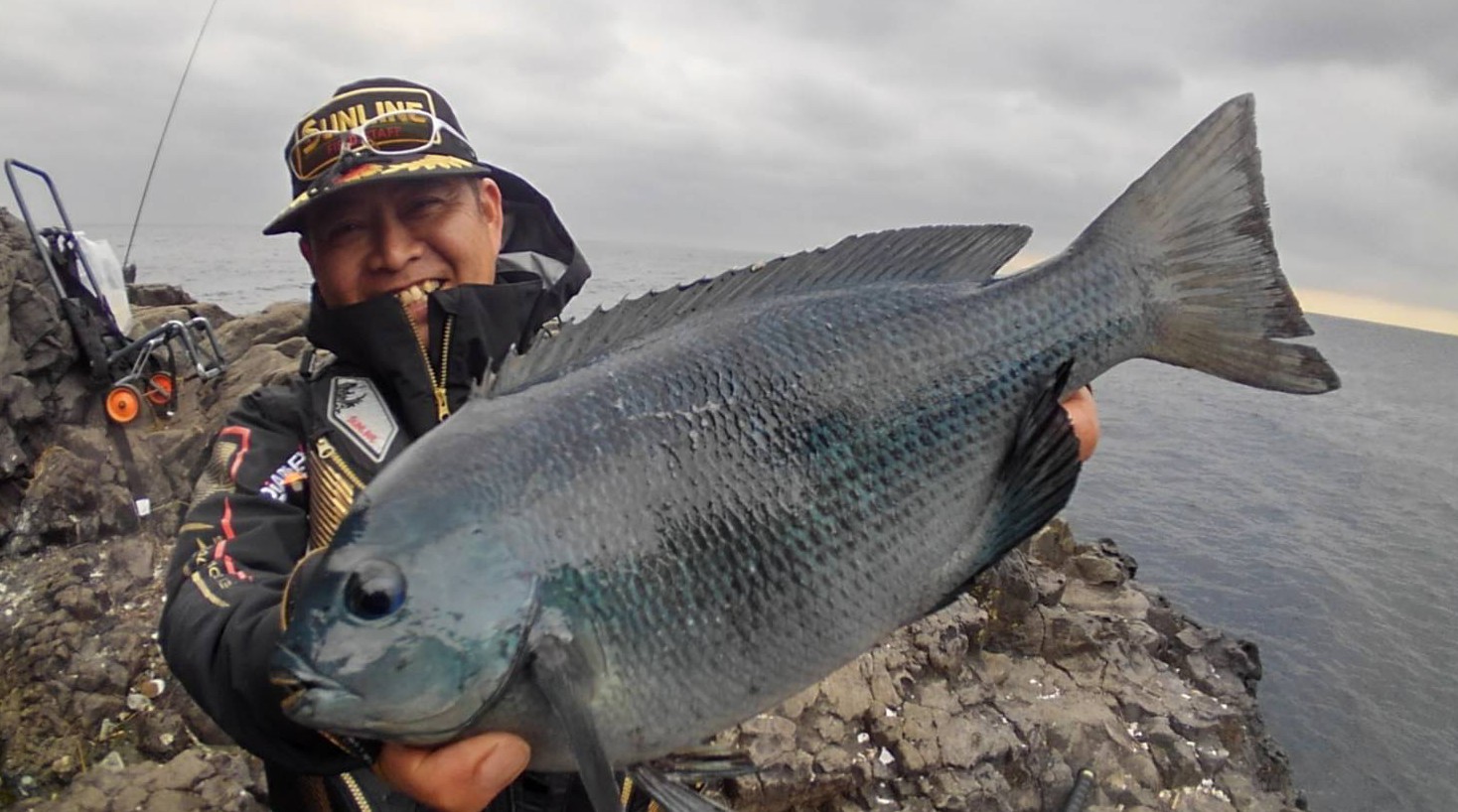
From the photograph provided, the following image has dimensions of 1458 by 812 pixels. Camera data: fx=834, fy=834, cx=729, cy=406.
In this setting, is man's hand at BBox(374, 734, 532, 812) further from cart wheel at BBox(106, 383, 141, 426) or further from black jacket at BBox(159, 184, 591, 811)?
cart wheel at BBox(106, 383, 141, 426)

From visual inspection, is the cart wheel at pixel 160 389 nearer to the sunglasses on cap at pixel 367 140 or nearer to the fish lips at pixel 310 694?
the sunglasses on cap at pixel 367 140

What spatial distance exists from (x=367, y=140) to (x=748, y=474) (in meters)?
1.58

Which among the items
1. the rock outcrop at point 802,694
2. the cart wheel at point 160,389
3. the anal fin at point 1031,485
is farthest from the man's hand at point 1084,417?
the cart wheel at point 160,389

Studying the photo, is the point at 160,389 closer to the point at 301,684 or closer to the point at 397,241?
the point at 397,241

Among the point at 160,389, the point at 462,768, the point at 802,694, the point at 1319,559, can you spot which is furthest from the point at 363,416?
the point at 1319,559

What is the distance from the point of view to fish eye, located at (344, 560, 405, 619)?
1521mm

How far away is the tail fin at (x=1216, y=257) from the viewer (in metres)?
2.20

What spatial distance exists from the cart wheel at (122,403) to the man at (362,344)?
6460 millimetres

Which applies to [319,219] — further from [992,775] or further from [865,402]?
[992,775]

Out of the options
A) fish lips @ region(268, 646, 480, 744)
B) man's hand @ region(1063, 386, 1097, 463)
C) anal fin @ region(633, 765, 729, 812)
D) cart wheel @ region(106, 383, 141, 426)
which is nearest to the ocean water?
cart wheel @ region(106, 383, 141, 426)

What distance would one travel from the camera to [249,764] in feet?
14.6

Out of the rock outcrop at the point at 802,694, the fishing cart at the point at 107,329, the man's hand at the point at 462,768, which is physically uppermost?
the man's hand at the point at 462,768

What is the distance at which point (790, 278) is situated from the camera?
2.13m

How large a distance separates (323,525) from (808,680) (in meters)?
1.31
